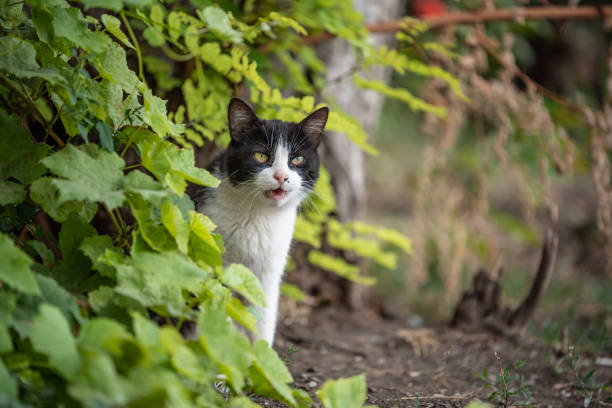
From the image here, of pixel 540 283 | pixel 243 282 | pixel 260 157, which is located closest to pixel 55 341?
pixel 243 282

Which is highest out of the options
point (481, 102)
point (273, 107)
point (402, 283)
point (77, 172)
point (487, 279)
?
point (481, 102)

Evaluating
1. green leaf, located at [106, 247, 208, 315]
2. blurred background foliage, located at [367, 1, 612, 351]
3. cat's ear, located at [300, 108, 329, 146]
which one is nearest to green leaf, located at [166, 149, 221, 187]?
green leaf, located at [106, 247, 208, 315]

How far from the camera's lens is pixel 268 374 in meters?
1.24

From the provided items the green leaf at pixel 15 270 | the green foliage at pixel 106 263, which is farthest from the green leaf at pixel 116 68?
the green leaf at pixel 15 270

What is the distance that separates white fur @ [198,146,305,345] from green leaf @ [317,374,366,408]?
36.8 inches

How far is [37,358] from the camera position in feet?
3.74

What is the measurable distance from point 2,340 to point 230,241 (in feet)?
3.87

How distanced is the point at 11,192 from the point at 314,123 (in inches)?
50.0

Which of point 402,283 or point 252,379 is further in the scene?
point 402,283

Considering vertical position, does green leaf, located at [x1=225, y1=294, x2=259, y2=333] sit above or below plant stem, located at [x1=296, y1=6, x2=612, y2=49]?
below

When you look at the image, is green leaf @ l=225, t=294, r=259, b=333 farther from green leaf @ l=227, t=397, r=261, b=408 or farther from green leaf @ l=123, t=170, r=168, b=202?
green leaf @ l=123, t=170, r=168, b=202

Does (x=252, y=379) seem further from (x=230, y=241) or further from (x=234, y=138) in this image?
(x=234, y=138)

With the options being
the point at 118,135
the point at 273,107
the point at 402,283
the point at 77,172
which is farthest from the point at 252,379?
the point at 402,283

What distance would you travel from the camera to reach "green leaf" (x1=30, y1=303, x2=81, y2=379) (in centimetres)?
98
